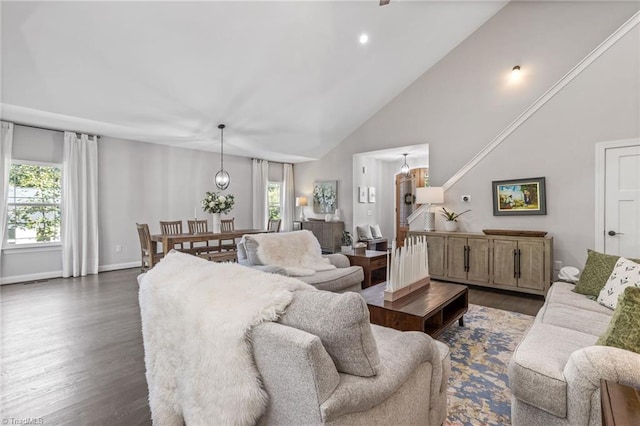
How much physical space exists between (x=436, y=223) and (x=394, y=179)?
3179 millimetres

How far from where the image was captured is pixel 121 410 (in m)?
1.79

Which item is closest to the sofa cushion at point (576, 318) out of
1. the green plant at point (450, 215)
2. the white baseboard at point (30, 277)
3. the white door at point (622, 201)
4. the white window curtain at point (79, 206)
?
the white door at point (622, 201)

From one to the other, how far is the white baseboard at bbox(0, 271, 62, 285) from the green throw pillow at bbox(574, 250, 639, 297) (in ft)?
23.6

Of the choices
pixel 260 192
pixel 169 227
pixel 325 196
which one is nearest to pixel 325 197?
pixel 325 196

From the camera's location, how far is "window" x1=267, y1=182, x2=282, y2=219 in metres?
8.40

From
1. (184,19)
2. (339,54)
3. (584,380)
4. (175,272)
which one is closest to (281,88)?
(339,54)

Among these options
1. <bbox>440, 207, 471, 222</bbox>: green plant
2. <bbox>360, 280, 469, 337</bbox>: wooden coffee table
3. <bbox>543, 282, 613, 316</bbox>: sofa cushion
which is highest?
<bbox>440, 207, 471, 222</bbox>: green plant

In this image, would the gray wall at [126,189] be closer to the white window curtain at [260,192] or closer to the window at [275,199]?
the white window curtain at [260,192]

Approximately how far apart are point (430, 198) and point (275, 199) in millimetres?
4575

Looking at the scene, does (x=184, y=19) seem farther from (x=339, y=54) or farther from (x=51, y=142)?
(x=51, y=142)

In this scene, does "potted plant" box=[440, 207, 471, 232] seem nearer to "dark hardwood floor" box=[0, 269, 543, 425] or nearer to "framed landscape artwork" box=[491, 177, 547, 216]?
"framed landscape artwork" box=[491, 177, 547, 216]

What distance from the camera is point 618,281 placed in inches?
89.7

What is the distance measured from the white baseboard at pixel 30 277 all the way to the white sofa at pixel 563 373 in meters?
6.51

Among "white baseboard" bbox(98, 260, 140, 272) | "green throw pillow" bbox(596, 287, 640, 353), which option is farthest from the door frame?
"white baseboard" bbox(98, 260, 140, 272)
